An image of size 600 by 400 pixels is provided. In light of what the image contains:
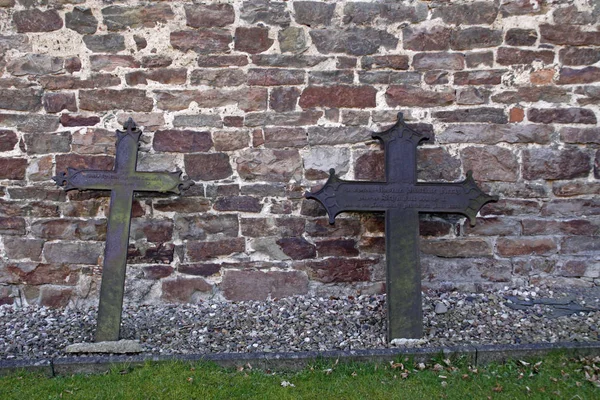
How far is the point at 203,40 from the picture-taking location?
152 inches

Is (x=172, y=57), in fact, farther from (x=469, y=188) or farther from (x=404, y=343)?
(x=404, y=343)

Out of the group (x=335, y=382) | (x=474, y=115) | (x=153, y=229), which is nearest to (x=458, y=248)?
(x=474, y=115)

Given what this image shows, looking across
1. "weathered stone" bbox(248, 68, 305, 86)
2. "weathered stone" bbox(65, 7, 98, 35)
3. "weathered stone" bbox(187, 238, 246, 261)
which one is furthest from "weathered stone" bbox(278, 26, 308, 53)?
"weathered stone" bbox(187, 238, 246, 261)

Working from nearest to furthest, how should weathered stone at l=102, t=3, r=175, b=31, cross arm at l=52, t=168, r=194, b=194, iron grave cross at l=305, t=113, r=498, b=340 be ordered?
iron grave cross at l=305, t=113, r=498, b=340
cross arm at l=52, t=168, r=194, b=194
weathered stone at l=102, t=3, r=175, b=31

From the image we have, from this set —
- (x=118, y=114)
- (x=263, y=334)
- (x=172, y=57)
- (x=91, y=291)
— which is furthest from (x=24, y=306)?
(x=172, y=57)

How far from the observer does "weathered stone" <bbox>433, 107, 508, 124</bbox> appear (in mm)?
3912

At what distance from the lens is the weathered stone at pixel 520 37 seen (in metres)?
3.88

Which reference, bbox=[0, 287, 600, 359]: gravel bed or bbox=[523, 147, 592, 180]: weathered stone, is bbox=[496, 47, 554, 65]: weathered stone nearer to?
bbox=[523, 147, 592, 180]: weathered stone

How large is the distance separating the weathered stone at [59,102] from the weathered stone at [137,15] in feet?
2.07

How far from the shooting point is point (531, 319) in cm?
363

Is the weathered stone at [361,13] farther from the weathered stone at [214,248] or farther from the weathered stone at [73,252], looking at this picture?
the weathered stone at [73,252]

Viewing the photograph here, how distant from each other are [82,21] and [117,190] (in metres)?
1.35

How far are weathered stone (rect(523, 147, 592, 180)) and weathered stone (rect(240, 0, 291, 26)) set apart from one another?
210 centimetres

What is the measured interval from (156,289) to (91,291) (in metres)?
0.50
